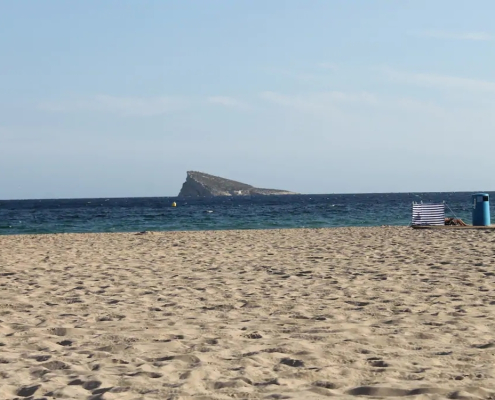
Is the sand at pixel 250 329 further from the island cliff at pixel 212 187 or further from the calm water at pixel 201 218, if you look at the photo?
the island cliff at pixel 212 187

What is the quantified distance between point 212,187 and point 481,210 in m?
155

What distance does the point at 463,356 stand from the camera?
13.9 feet

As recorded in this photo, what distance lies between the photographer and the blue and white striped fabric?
19500mm

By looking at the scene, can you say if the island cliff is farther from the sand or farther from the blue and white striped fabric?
the sand

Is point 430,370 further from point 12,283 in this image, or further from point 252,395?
point 12,283

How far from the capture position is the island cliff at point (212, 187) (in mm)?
171750

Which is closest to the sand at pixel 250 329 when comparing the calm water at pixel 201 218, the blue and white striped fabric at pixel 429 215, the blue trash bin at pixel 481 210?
the blue trash bin at pixel 481 210

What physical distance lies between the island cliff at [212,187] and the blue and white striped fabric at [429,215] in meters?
148

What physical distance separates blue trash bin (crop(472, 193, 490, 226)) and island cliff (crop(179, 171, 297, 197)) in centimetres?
→ 14925

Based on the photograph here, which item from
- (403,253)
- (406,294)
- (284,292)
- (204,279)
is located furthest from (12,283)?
(403,253)

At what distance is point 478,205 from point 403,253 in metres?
8.25

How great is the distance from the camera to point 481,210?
728 inches

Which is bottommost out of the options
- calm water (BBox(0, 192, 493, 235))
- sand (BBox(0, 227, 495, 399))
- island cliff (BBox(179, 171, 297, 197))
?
sand (BBox(0, 227, 495, 399))

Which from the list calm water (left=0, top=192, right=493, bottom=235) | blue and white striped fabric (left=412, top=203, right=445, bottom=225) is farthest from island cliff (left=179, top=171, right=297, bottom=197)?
blue and white striped fabric (left=412, top=203, right=445, bottom=225)
